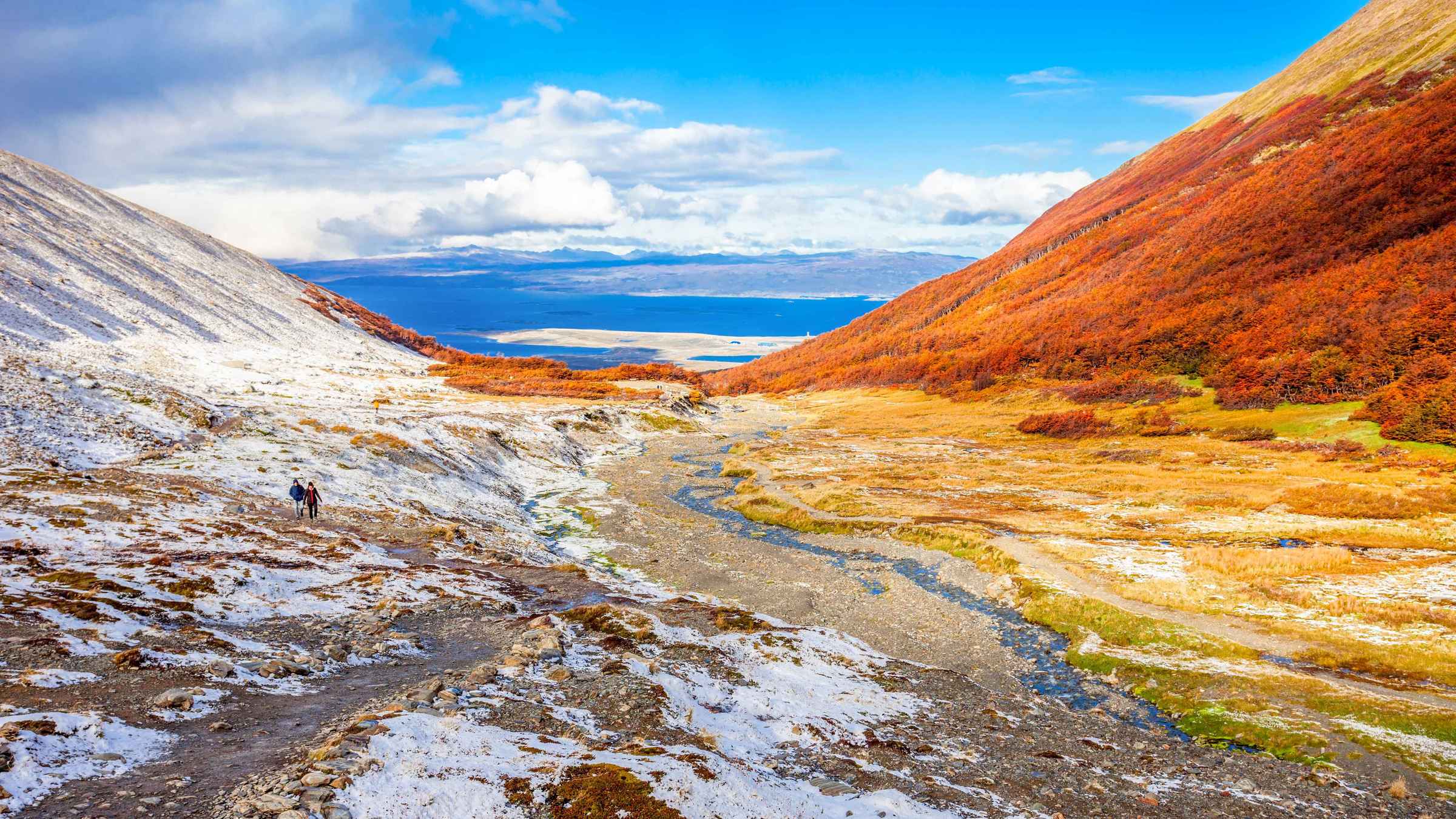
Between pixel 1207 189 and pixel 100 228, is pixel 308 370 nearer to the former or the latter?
pixel 100 228

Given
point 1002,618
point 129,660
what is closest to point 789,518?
point 1002,618

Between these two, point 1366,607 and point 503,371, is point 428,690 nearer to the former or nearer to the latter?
point 1366,607

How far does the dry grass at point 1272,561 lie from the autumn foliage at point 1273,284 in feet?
102

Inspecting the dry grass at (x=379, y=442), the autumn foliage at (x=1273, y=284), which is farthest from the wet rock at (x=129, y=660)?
the autumn foliage at (x=1273, y=284)

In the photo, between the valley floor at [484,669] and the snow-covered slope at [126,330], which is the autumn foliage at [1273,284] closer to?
the valley floor at [484,669]

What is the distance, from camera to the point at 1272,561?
38.4 metres

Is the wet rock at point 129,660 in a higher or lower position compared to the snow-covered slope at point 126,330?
lower

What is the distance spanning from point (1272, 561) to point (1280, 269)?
280ft

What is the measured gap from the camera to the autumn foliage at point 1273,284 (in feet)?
245

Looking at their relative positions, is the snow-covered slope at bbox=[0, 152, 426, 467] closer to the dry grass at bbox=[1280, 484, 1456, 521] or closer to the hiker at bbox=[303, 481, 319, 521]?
the hiker at bbox=[303, 481, 319, 521]

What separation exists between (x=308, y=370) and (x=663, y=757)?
283ft

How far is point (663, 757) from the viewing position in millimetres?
15469

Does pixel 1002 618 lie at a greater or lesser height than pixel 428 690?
lesser

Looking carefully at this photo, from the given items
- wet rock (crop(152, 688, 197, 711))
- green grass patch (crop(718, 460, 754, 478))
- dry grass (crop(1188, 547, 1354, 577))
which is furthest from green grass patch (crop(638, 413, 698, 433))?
wet rock (crop(152, 688, 197, 711))
